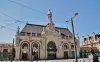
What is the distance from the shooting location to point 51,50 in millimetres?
58156

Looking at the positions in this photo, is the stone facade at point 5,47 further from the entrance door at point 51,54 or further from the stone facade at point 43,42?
the entrance door at point 51,54

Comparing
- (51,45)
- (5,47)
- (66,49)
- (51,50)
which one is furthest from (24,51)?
(66,49)

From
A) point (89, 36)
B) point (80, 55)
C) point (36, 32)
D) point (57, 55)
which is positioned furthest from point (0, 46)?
point (89, 36)

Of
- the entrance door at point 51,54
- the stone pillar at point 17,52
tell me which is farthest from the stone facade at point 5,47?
the entrance door at point 51,54

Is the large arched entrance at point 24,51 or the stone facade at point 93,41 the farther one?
the stone facade at point 93,41

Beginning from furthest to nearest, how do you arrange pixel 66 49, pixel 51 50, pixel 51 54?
pixel 66 49, pixel 51 50, pixel 51 54

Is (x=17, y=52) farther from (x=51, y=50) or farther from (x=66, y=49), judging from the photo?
(x=66, y=49)

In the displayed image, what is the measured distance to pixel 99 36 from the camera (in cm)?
7594

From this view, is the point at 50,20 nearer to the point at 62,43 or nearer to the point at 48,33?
the point at 48,33

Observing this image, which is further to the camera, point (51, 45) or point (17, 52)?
point (51, 45)

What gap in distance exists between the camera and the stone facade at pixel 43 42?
2094 inches

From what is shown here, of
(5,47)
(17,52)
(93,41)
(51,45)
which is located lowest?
(17,52)

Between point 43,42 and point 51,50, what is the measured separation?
14.9 feet

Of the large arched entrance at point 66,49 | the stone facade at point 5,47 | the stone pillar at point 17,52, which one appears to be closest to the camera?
the stone pillar at point 17,52
